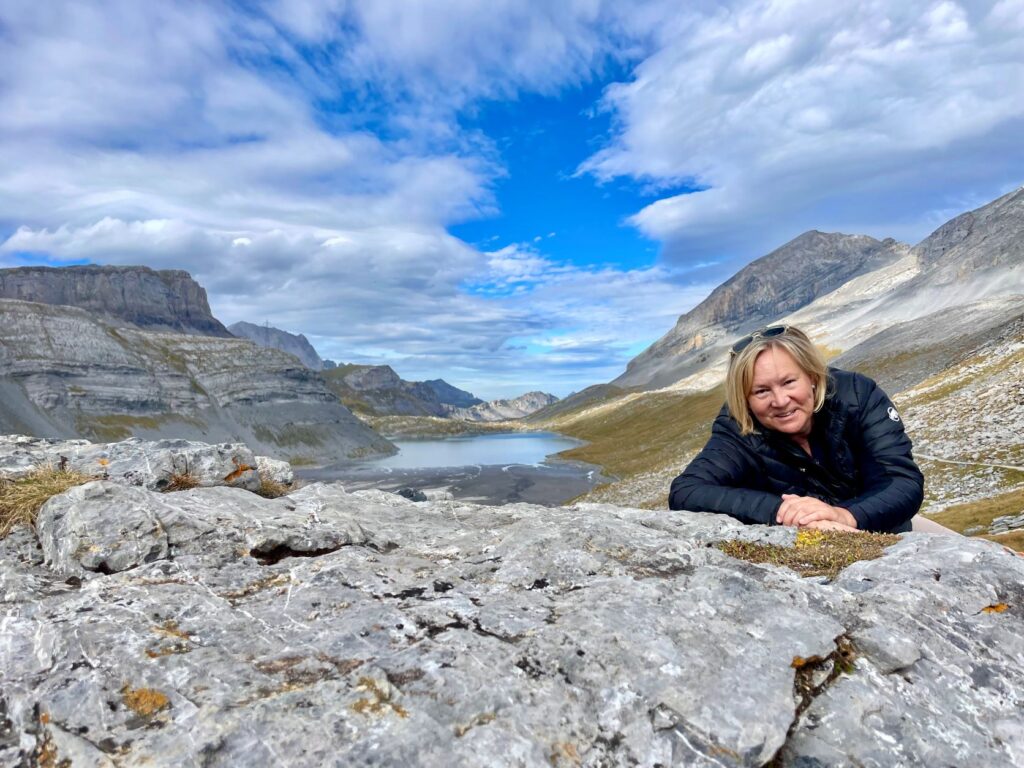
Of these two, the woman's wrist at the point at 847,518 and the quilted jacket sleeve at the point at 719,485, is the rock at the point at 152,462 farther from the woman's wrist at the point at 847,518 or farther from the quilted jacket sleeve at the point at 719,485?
the woman's wrist at the point at 847,518

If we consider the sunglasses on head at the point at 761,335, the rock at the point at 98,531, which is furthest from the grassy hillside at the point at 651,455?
the rock at the point at 98,531

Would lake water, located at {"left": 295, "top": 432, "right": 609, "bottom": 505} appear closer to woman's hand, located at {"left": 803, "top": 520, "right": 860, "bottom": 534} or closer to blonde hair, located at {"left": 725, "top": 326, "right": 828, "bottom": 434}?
blonde hair, located at {"left": 725, "top": 326, "right": 828, "bottom": 434}

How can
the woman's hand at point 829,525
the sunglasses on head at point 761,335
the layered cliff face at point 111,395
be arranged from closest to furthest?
the woman's hand at point 829,525
the sunglasses on head at point 761,335
the layered cliff face at point 111,395

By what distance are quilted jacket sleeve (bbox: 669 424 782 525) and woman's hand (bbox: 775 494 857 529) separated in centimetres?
32

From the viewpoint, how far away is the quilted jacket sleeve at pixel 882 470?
280 inches

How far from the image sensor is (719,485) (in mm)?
8156

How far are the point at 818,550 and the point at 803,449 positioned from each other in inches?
81.5

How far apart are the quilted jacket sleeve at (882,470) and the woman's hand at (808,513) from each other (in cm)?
15

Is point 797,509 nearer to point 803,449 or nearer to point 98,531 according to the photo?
point 803,449

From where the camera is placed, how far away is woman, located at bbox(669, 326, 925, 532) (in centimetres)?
722

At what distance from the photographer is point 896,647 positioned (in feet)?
14.1

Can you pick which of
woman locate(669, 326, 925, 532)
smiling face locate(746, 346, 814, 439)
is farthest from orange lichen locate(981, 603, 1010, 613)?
smiling face locate(746, 346, 814, 439)

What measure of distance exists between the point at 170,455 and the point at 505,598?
7.09 m

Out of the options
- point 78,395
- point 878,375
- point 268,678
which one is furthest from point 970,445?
point 78,395
